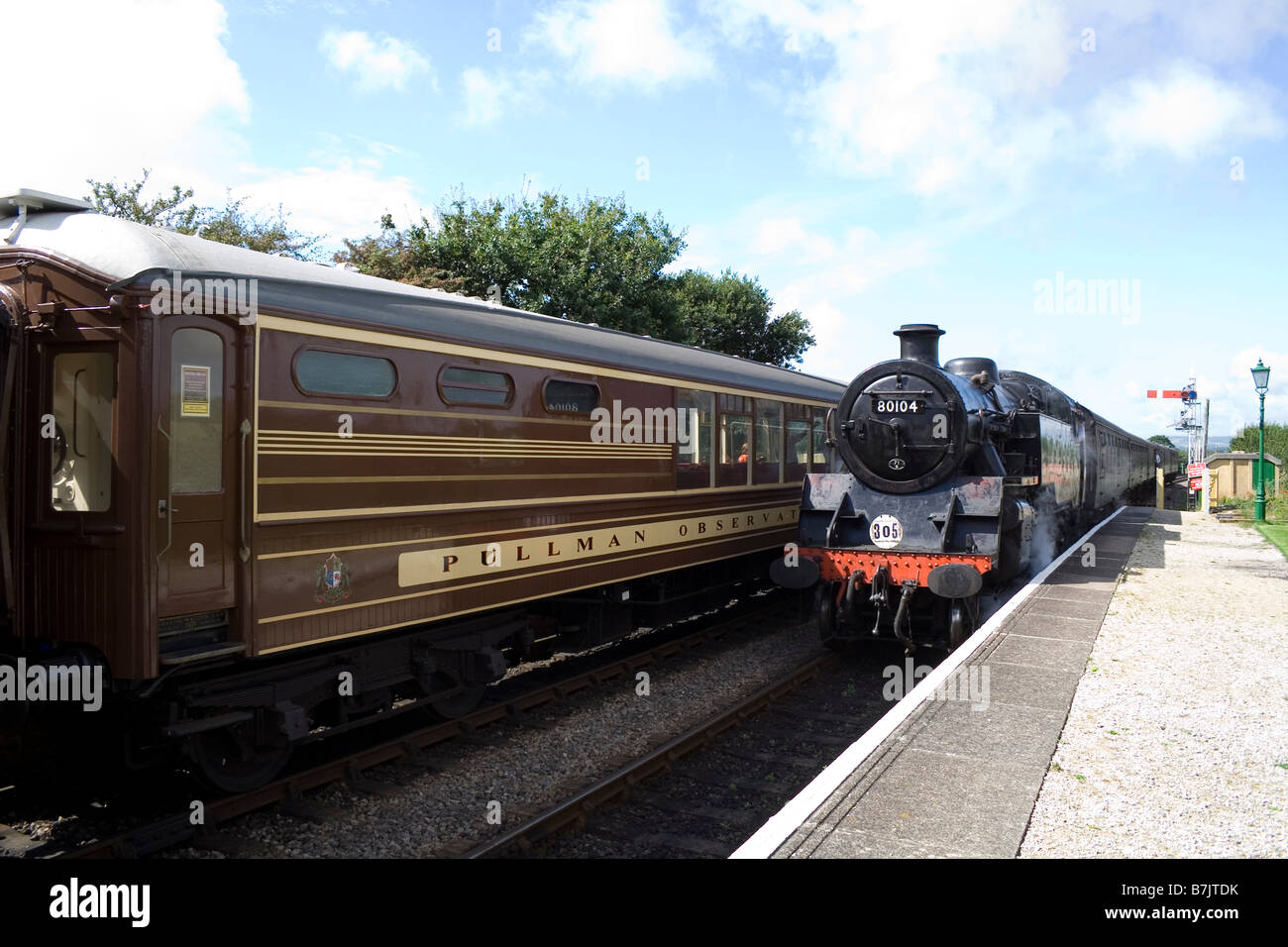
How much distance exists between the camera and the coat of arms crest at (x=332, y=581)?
17.9 ft

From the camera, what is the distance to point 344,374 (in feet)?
18.4

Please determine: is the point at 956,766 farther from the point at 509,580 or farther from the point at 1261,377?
the point at 1261,377

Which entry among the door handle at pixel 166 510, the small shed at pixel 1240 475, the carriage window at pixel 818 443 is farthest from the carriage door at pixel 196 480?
the small shed at pixel 1240 475

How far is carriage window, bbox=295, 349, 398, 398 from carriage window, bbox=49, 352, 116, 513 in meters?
1.03

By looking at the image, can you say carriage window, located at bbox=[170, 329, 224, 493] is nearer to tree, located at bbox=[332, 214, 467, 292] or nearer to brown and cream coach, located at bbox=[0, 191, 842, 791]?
brown and cream coach, located at bbox=[0, 191, 842, 791]

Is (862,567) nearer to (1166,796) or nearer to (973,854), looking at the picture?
(1166,796)

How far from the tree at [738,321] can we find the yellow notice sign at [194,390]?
966 inches

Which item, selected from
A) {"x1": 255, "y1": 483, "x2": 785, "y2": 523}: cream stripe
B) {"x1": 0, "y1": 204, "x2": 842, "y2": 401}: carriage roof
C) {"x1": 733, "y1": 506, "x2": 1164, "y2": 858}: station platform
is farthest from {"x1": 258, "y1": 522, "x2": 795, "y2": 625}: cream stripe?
{"x1": 733, "y1": 506, "x2": 1164, "y2": 858}: station platform

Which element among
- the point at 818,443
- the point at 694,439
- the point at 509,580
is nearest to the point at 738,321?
the point at 818,443

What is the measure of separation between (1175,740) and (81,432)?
6.72 metres

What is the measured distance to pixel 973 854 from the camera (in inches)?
148

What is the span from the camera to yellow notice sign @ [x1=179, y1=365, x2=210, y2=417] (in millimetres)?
4809

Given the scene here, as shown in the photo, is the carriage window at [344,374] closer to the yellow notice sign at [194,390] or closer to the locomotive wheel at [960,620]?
the yellow notice sign at [194,390]
